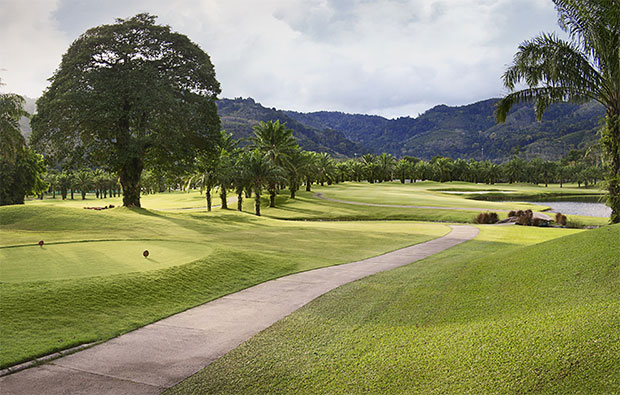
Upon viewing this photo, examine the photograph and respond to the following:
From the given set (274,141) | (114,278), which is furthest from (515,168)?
(114,278)

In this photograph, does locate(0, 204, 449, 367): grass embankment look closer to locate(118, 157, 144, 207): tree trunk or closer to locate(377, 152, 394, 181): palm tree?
locate(118, 157, 144, 207): tree trunk

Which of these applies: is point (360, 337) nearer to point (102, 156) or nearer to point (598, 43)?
point (598, 43)

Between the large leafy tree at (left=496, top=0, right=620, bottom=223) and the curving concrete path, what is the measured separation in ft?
49.2

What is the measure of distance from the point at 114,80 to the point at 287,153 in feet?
106

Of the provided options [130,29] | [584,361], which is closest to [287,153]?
[130,29]

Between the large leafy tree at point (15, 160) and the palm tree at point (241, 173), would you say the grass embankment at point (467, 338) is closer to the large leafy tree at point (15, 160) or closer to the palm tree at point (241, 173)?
the large leafy tree at point (15, 160)

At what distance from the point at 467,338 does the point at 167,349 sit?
16.3 feet

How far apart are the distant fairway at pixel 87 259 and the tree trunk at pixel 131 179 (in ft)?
71.0

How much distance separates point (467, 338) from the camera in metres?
5.58

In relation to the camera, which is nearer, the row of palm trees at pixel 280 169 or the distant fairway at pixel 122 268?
the distant fairway at pixel 122 268

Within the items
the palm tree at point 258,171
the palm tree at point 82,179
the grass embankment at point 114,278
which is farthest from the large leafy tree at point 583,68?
the palm tree at point 82,179

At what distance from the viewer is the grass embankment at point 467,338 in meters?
4.38

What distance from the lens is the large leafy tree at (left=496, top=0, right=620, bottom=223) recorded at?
16.7 meters

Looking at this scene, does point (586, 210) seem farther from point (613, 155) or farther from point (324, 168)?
point (324, 168)
